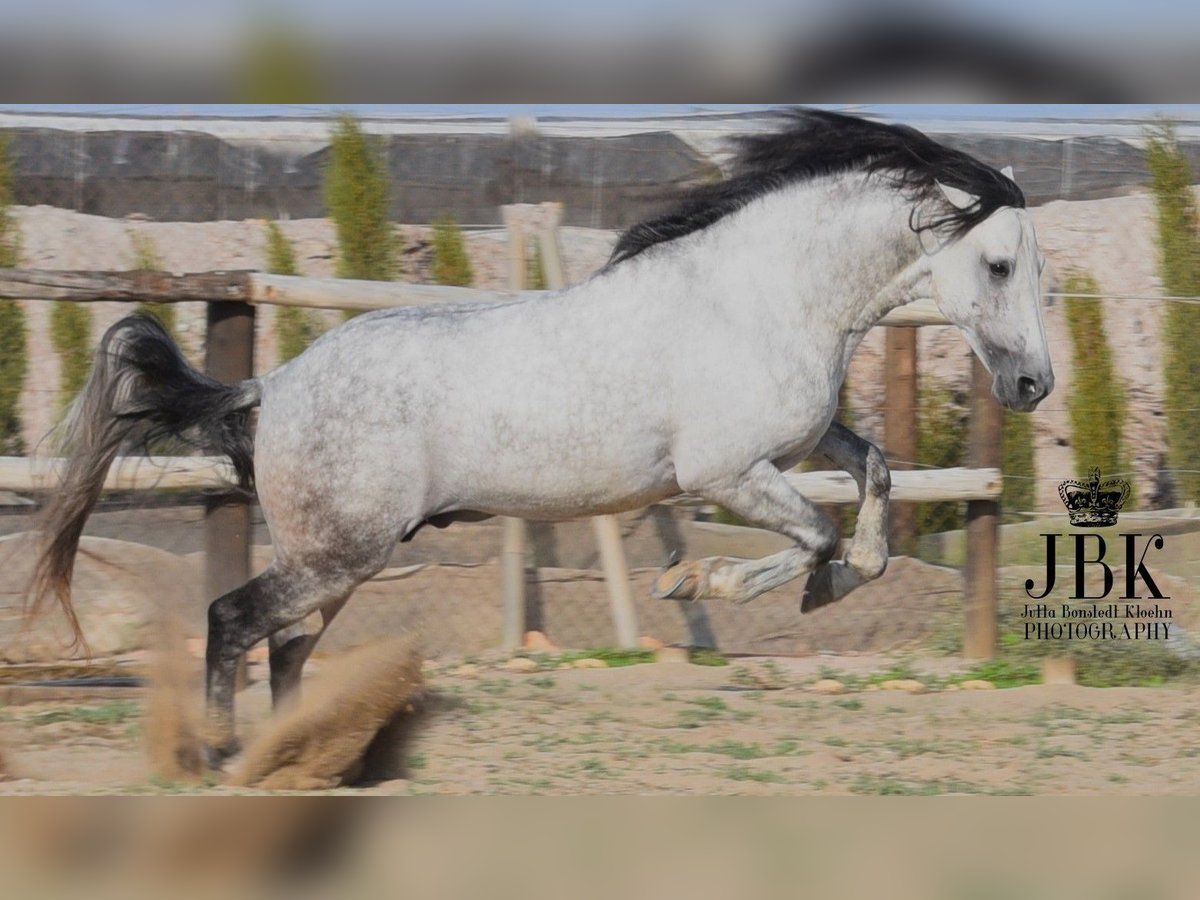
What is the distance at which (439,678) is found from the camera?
5574 millimetres

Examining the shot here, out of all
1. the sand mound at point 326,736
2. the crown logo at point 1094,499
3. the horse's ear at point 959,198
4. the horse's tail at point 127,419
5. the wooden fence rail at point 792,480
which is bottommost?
the sand mound at point 326,736

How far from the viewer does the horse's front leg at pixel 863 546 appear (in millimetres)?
4211

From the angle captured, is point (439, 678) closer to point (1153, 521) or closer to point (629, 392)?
point (629, 392)

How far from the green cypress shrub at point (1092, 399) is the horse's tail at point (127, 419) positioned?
4124 millimetres

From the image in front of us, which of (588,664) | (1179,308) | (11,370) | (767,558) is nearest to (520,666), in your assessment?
(588,664)

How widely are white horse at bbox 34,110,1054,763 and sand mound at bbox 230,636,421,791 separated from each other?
0.90ft

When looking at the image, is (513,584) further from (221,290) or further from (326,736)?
(326,736)

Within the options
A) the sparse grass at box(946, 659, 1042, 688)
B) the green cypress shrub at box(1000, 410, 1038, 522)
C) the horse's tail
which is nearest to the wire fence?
the green cypress shrub at box(1000, 410, 1038, 522)

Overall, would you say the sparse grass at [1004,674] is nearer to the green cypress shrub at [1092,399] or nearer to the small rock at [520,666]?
the green cypress shrub at [1092,399]

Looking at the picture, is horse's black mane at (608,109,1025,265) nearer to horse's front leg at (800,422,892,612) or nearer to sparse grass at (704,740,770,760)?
horse's front leg at (800,422,892,612)

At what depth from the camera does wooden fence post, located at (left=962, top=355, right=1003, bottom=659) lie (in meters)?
5.93

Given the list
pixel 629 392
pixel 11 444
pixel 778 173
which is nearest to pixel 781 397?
pixel 629 392

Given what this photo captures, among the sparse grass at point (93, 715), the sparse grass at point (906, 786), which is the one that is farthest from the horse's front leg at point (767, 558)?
the sparse grass at point (93, 715)

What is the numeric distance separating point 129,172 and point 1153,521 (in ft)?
20.4
